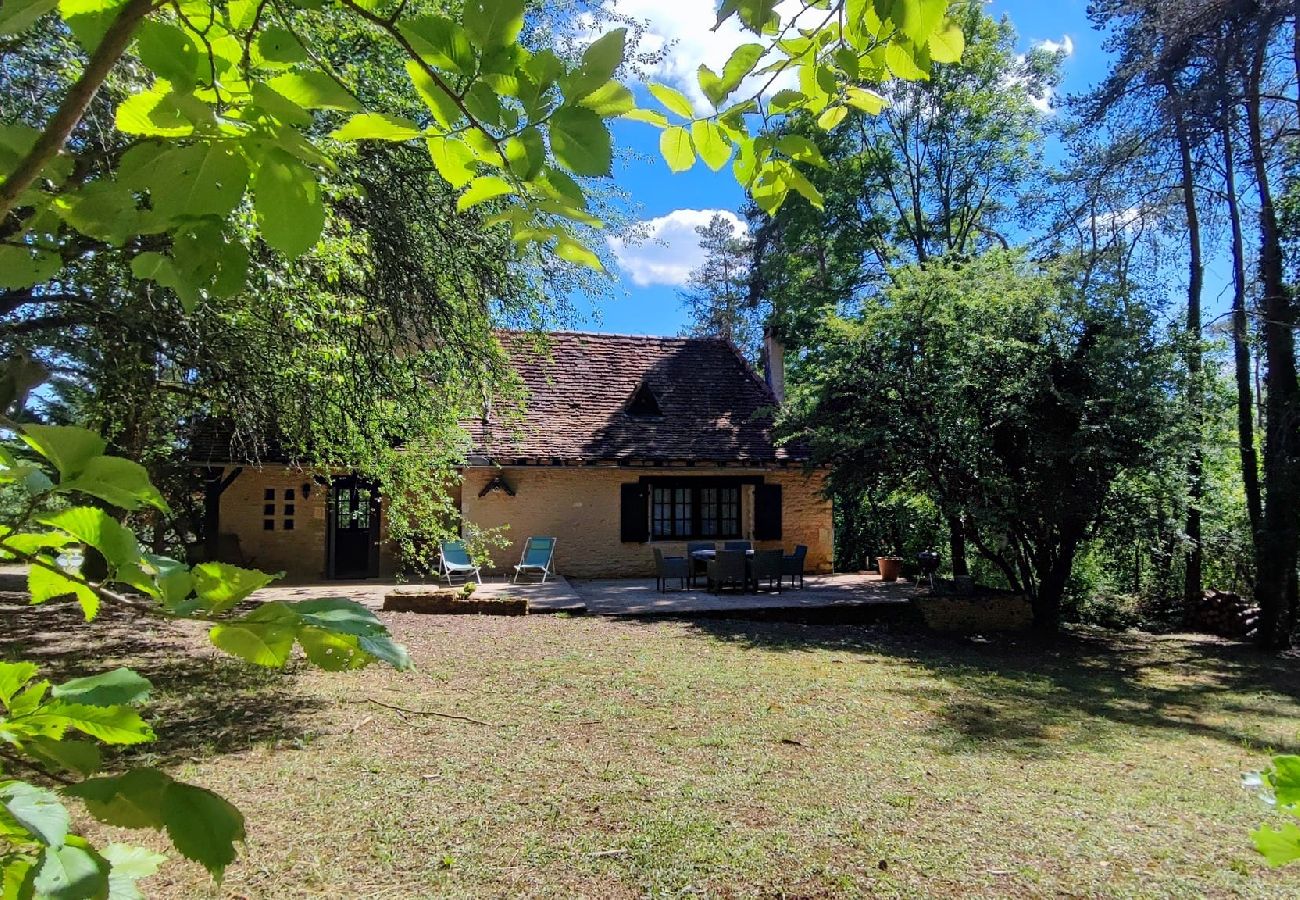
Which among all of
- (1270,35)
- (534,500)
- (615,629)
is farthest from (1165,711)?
(534,500)

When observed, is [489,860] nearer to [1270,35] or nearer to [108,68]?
[108,68]

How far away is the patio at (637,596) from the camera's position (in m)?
12.7

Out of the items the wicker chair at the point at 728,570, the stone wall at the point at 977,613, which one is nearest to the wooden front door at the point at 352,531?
the wicker chair at the point at 728,570

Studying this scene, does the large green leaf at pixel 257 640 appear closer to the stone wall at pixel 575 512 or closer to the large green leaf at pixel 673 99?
the large green leaf at pixel 673 99

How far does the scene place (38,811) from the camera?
0.72 metres

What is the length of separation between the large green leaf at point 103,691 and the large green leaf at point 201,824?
140 mm

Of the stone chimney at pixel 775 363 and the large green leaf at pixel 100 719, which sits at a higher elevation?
the stone chimney at pixel 775 363

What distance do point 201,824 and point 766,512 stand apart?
17860mm

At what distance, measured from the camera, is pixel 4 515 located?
938mm

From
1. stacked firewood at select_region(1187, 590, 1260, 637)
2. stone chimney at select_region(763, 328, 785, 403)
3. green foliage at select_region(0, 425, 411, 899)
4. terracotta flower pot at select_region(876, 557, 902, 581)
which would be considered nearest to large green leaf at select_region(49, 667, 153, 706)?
green foliage at select_region(0, 425, 411, 899)

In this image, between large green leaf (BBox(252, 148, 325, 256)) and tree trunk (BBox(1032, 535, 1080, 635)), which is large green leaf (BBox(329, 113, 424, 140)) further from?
tree trunk (BBox(1032, 535, 1080, 635))

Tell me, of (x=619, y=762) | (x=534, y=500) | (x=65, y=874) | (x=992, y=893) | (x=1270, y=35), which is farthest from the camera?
(x=534, y=500)

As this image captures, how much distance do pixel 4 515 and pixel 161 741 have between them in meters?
5.67

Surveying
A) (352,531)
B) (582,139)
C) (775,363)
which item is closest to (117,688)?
(582,139)
